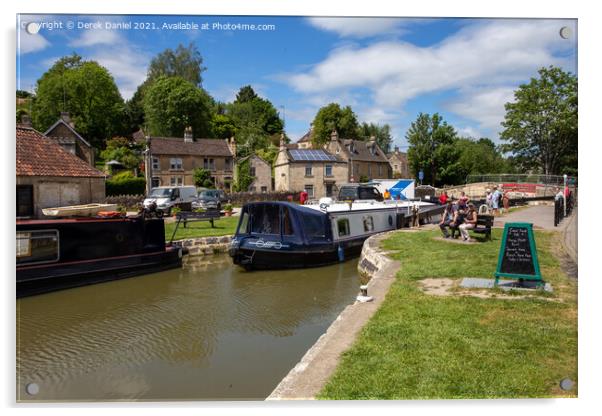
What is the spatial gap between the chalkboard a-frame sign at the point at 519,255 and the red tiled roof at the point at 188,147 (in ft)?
40.3

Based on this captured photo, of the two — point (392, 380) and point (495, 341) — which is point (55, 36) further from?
point (495, 341)

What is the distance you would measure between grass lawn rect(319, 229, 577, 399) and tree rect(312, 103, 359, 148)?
48.7 meters

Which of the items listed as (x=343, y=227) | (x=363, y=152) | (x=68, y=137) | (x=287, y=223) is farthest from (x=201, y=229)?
(x=363, y=152)

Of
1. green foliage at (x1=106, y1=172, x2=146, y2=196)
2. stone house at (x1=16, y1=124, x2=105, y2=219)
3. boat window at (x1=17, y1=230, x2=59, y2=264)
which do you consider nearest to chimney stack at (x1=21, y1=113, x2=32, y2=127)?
stone house at (x1=16, y1=124, x2=105, y2=219)

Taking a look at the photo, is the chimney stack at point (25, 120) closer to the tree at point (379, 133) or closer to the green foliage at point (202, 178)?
the green foliage at point (202, 178)

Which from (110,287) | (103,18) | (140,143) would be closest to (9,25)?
(103,18)

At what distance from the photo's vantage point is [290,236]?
12734mm

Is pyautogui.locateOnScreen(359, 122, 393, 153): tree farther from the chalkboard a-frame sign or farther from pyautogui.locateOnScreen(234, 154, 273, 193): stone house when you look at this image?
the chalkboard a-frame sign

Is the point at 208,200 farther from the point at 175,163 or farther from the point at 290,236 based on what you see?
the point at 290,236

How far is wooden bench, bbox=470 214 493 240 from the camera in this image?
36.2 feet

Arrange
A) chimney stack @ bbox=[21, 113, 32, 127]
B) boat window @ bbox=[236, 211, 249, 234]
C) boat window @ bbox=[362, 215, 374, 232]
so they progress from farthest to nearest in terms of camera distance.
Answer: boat window @ bbox=[362, 215, 374, 232] < boat window @ bbox=[236, 211, 249, 234] < chimney stack @ bbox=[21, 113, 32, 127]

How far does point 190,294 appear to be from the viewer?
10.5 meters
